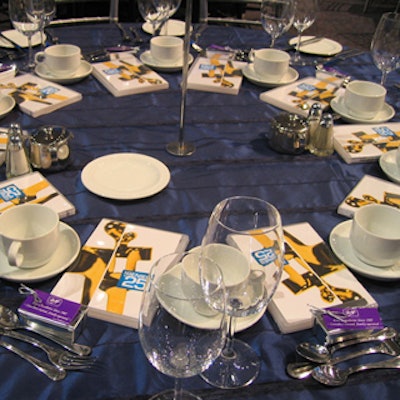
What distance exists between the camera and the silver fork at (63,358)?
Answer: 0.66 m

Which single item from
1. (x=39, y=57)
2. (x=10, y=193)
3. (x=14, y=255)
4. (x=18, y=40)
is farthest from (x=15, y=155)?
(x=18, y=40)

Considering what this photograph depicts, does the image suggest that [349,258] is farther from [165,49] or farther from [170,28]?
[170,28]

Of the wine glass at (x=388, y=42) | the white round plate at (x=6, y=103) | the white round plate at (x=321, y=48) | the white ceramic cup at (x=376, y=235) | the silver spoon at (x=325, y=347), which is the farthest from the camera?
the white round plate at (x=321, y=48)

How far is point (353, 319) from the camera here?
2.40 feet

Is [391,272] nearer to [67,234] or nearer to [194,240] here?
[194,240]

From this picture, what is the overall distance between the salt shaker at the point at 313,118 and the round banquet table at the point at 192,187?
6 cm

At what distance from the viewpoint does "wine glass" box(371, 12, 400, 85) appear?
54.7 inches

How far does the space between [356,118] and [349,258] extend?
57cm

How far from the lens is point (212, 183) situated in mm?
1077

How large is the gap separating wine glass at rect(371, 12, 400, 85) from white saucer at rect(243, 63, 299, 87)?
232 mm

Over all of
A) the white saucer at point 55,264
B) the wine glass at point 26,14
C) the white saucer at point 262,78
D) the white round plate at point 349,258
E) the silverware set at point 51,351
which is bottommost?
the silverware set at point 51,351

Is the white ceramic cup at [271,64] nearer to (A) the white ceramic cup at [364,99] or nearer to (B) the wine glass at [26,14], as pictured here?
(A) the white ceramic cup at [364,99]

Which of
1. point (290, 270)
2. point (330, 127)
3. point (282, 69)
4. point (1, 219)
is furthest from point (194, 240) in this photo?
point (282, 69)

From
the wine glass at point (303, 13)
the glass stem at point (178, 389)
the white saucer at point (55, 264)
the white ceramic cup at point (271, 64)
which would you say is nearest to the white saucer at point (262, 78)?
the white ceramic cup at point (271, 64)
